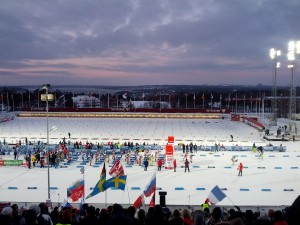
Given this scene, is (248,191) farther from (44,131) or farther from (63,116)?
(63,116)

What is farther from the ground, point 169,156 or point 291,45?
point 291,45

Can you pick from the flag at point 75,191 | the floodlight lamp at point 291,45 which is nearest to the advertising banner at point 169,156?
the flag at point 75,191

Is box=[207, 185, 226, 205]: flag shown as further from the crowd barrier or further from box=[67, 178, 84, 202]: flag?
the crowd barrier

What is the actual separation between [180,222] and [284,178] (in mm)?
20733

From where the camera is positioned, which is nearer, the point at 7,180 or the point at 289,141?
the point at 7,180

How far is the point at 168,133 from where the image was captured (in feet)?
160

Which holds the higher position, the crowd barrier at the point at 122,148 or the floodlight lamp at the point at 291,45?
the floodlight lamp at the point at 291,45

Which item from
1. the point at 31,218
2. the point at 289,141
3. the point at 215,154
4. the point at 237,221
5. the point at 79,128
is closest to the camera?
the point at 237,221

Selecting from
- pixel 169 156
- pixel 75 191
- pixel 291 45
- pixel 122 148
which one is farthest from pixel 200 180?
pixel 291 45

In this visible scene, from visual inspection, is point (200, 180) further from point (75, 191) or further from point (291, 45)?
point (291, 45)

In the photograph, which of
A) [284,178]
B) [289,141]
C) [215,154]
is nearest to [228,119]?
[289,141]

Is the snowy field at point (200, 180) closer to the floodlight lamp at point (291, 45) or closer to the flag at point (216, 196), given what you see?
the flag at point (216, 196)

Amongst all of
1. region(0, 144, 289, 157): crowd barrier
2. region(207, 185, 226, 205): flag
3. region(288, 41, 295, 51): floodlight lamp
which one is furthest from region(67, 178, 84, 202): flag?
region(288, 41, 295, 51): floodlight lamp

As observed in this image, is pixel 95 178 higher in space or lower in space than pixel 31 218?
lower
